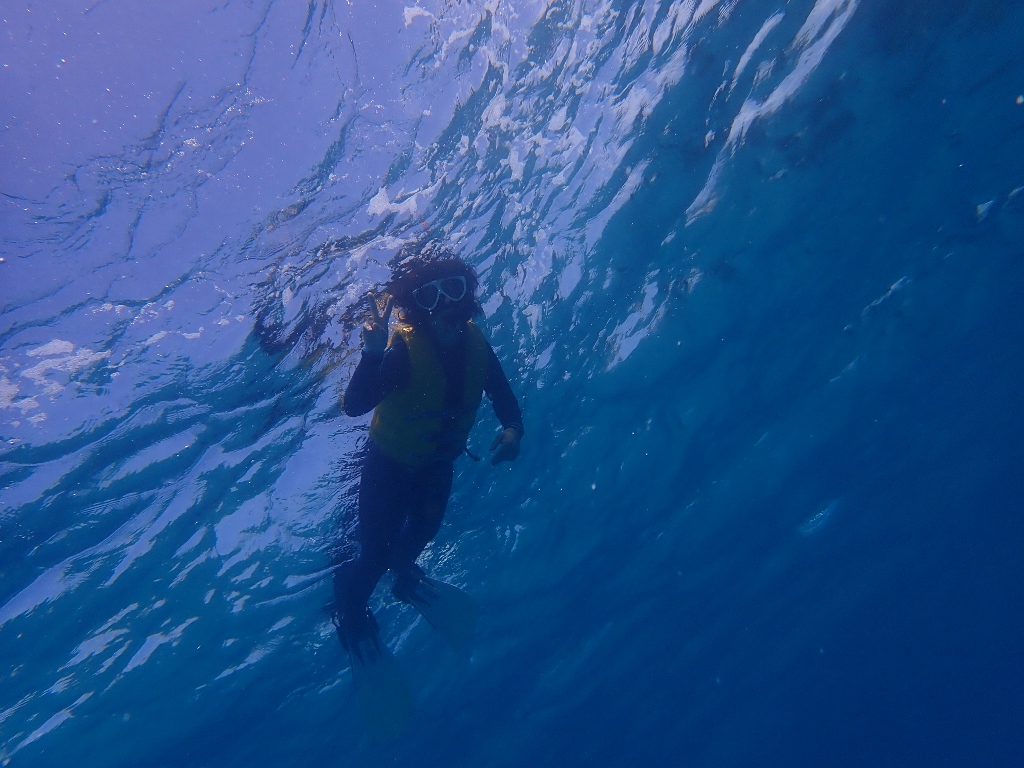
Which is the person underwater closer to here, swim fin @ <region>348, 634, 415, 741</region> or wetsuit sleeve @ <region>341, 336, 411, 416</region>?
wetsuit sleeve @ <region>341, 336, 411, 416</region>

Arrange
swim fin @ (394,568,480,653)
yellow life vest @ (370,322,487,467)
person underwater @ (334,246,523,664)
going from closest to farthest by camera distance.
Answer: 1. person underwater @ (334,246,523,664)
2. yellow life vest @ (370,322,487,467)
3. swim fin @ (394,568,480,653)

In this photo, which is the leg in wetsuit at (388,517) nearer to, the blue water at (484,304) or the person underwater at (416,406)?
the person underwater at (416,406)

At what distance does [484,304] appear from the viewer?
409 inches

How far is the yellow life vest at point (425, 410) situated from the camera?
6.84 m

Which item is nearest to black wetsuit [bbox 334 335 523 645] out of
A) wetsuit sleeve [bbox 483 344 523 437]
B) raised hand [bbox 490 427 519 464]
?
wetsuit sleeve [bbox 483 344 523 437]

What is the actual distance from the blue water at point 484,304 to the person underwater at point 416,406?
6.86 ft

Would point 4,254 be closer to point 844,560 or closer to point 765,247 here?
point 765,247

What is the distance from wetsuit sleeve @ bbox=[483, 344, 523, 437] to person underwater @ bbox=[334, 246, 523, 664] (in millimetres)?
12

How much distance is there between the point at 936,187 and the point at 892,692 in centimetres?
6524

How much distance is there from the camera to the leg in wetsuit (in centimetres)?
759

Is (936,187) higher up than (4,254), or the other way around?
(4,254)

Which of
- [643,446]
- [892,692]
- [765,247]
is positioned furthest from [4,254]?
[892,692]

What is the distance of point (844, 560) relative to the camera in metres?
30.2

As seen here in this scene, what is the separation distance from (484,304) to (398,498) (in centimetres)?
405
